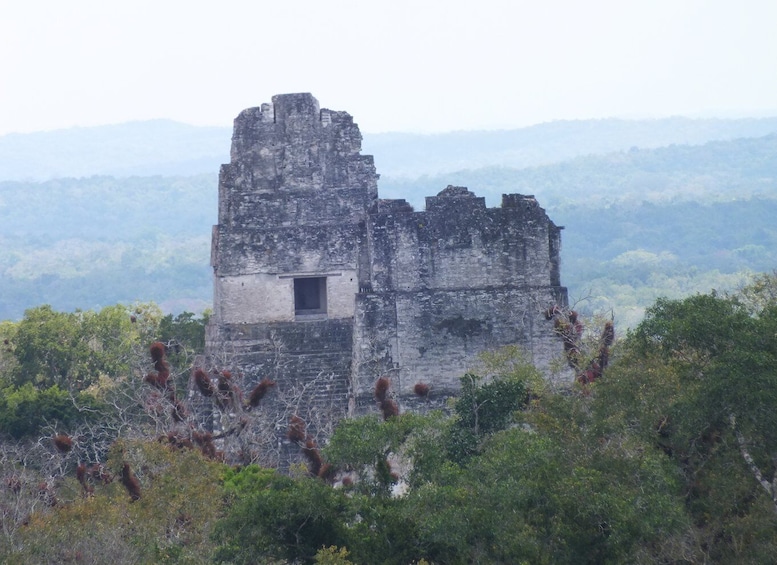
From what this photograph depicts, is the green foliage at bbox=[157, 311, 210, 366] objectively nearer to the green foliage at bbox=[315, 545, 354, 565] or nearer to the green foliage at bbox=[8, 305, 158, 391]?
the green foliage at bbox=[8, 305, 158, 391]

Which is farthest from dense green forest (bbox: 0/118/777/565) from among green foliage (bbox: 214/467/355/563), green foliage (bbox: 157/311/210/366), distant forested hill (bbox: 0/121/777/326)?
distant forested hill (bbox: 0/121/777/326)

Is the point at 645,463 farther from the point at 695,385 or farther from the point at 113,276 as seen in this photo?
the point at 113,276

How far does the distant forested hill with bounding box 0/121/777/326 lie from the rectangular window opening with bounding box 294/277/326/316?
41.8 m

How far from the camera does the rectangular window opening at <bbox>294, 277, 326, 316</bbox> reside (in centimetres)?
2636

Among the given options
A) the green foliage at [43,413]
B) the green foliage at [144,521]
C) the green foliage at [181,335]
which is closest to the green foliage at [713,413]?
the green foliage at [144,521]

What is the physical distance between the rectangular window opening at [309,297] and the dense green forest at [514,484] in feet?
13.7

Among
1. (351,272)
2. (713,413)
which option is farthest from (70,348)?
(713,413)

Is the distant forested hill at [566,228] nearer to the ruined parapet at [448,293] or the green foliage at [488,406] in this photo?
the ruined parapet at [448,293]

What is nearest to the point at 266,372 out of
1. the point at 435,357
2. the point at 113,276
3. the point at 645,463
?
the point at 435,357

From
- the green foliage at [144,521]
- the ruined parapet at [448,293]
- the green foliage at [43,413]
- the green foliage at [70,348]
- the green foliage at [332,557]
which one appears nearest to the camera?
the green foliage at [332,557]

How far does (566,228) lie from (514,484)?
105 m

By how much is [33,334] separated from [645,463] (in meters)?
19.4

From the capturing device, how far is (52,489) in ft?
78.0

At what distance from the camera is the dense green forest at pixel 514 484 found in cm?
1677
